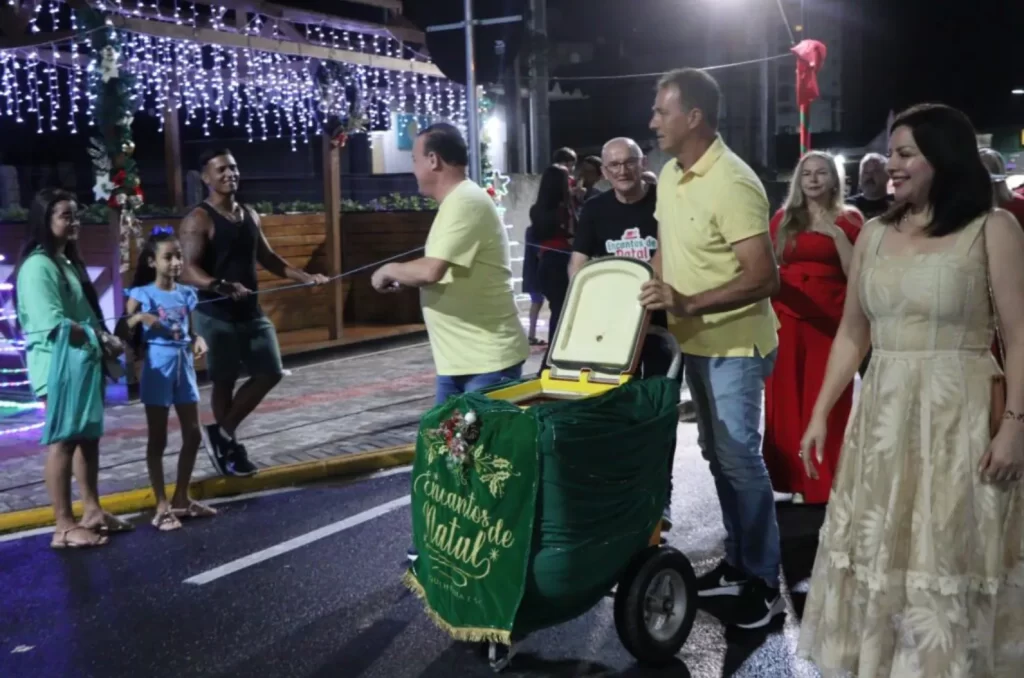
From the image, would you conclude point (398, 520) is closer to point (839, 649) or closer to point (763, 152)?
point (839, 649)

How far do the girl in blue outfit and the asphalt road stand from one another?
0.33 metres

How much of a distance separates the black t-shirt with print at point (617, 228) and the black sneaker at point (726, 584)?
5.33 feet

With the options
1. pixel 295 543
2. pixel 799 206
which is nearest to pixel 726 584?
pixel 295 543

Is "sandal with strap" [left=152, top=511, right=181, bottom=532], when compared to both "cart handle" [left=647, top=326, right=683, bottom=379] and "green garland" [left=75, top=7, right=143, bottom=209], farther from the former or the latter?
"green garland" [left=75, top=7, right=143, bottom=209]

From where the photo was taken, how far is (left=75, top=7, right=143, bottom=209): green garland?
29.5ft

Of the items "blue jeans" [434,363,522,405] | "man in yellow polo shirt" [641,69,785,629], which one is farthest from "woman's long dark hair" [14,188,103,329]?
"man in yellow polo shirt" [641,69,785,629]

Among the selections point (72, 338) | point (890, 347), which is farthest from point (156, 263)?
point (890, 347)

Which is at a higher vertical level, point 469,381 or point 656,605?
point 469,381

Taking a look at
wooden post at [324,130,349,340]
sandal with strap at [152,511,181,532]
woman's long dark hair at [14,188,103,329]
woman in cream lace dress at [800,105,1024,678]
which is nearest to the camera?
woman in cream lace dress at [800,105,1024,678]

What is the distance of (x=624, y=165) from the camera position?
5492mm

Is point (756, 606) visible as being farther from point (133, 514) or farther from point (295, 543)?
point (133, 514)

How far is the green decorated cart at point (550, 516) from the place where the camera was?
→ 365 centimetres

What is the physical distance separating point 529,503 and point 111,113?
695 centimetres

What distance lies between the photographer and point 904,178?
331 centimetres
